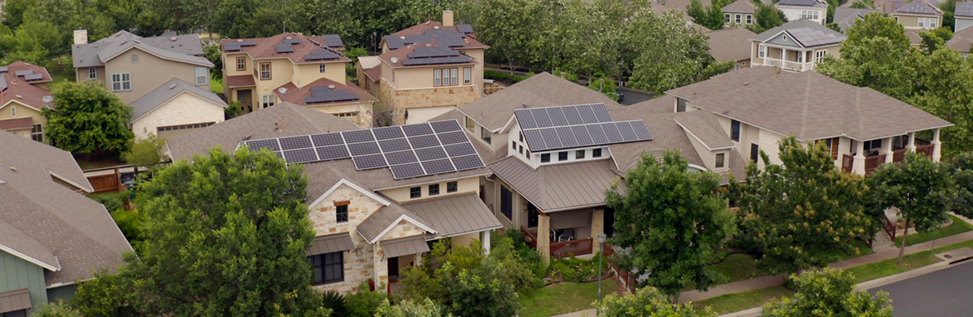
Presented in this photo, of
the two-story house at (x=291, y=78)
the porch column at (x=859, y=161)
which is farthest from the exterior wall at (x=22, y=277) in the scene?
the porch column at (x=859, y=161)

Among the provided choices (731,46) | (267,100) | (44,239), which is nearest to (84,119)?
(267,100)

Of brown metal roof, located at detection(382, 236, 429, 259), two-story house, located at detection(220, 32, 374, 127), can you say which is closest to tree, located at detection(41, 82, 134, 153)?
two-story house, located at detection(220, 32, 374, 127)

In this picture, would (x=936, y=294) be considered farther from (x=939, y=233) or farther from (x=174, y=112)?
(x=174, y=112)

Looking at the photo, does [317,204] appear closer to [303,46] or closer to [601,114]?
[601,114]

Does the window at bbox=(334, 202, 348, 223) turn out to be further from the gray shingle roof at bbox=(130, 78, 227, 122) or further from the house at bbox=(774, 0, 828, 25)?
the house at bbox=(774, 0, 828, 25)

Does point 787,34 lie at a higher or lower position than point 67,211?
higher

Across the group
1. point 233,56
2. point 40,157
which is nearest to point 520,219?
point 40,157
